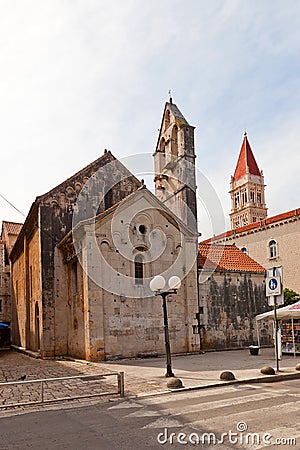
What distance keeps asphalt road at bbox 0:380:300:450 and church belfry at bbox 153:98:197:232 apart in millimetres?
15061

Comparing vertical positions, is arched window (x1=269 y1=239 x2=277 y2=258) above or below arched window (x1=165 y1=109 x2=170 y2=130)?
below

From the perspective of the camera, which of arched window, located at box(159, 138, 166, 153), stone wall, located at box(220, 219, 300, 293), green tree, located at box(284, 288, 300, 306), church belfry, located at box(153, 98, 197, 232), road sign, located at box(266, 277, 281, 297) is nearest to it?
road sign, located at box(266, 277, 281, 297)

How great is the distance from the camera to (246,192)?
285 feet

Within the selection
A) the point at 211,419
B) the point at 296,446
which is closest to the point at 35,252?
the point at 211,419

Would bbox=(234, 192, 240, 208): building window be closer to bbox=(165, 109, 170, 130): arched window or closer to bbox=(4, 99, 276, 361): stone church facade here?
bbox=(4, 99, 276, 361): stone church facade

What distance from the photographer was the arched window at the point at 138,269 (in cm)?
2002

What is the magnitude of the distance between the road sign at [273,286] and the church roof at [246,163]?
76827 mm

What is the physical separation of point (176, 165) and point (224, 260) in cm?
629

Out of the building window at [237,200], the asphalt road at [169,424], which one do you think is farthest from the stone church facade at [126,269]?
the building window at [237,200]

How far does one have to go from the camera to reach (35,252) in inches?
965

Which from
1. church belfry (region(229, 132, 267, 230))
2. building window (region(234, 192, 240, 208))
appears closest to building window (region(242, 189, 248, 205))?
church belfry (region(229, 132, 267, 230))

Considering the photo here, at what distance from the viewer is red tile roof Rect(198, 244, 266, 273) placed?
24.4 meters

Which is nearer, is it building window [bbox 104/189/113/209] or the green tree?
building window [bbox 104/189/113/209]

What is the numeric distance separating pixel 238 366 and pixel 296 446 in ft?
31.0
